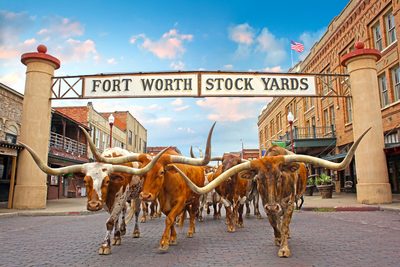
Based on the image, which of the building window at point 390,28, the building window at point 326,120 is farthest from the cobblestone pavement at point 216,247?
the building window at point 326,120

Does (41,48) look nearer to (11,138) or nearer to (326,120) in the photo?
(11,138)

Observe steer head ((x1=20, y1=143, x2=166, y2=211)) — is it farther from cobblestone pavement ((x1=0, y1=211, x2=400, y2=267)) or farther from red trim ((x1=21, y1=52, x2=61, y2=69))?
red trim ((x1=21, y1=52, x2=61, y2=69))

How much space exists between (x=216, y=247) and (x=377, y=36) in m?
19.8

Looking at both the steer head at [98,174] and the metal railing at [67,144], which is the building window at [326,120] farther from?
the steer head at [98,174]

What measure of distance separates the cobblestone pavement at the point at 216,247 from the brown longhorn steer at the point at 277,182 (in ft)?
1.91

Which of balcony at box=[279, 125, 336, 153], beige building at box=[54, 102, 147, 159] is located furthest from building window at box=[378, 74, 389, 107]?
beige building at box=[54, 102, 147, 159]

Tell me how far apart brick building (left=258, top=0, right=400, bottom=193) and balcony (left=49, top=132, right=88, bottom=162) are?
17.9 metres

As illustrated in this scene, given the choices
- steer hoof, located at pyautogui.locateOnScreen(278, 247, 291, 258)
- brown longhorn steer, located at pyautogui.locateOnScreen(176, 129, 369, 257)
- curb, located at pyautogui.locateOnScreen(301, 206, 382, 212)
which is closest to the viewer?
brown longhorn steer, located at pyautogui.locateOnScreen(176, 129, 369, 257)

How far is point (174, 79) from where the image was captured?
49.2 feet

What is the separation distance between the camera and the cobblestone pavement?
5.02 m

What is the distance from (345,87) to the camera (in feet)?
78.3

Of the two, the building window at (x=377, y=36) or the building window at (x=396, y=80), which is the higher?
→ the building window at (x=377, y=36)

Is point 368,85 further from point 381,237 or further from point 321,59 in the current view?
point 321,59

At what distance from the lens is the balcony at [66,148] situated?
76.9 feet
